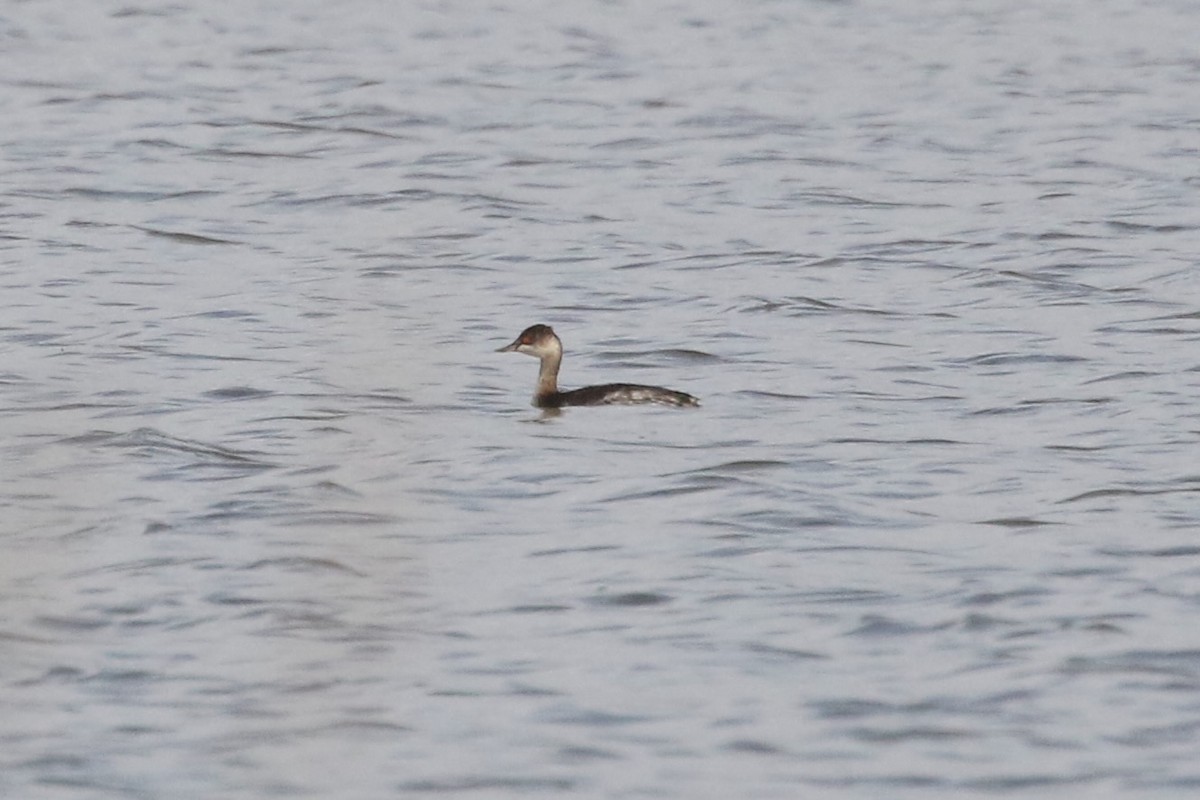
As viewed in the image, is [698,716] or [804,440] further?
[804,440]

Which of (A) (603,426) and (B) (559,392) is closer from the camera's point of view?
(A) (603,426)

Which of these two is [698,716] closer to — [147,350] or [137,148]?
[147,350]

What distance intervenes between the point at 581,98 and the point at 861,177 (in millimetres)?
4080

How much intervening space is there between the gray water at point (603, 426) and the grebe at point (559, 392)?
102 mm

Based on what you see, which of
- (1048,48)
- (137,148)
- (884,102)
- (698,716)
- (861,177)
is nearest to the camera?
(698,716)

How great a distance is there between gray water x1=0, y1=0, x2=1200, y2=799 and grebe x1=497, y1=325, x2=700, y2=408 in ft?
0.33

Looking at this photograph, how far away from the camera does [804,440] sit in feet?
36.5

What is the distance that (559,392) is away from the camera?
11977 mm

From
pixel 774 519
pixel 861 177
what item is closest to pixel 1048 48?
pixel 861 177

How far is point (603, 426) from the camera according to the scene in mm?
11523

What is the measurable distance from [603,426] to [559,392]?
1.67 ft

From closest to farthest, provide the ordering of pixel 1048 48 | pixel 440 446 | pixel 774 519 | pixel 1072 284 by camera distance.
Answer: pixel 774 519 < pixel 440 446 < pixel 1072 284 < pixel 1048 48

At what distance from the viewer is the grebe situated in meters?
11.6

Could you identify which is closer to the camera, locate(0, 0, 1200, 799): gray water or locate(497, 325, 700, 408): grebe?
locate(0, 0, 1200, 799): gray water
